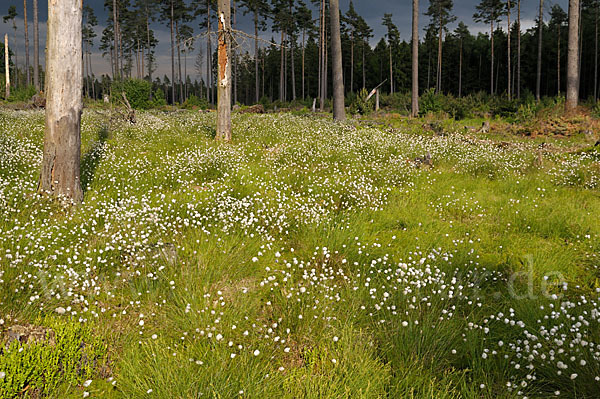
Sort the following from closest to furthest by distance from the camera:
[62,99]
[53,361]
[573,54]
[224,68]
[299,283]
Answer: [53,361]
[299,283]
[62,99]
[224,68]
[573,54]

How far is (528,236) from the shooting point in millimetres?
5652

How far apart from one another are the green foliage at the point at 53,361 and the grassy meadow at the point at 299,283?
0.04ft

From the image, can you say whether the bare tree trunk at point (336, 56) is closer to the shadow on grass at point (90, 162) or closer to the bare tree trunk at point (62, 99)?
the shadow on grass at point (90, 162)

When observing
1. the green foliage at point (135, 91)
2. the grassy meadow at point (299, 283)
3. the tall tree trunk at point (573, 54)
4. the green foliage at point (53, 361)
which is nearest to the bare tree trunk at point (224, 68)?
the grassy meadow at point (299, 283)

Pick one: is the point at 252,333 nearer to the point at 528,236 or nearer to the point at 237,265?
the point at 237,265

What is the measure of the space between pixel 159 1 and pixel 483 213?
222 ft

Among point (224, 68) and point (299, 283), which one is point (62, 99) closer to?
point (299, 283)

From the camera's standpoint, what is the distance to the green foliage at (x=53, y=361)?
8.20 ft

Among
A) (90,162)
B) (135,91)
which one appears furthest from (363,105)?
(135,91)

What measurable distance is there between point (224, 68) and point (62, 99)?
6.30 meters

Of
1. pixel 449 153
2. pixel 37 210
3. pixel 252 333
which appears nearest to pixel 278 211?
pixel 252 333

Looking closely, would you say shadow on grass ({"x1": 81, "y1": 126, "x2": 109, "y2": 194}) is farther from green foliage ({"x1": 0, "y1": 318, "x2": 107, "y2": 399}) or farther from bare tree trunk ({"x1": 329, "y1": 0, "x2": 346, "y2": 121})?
bare tree trunk ({"x1": 329, "y1": 0, "x2": 346, "y2": 121})

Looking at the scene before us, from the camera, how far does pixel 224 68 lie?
11609 mm

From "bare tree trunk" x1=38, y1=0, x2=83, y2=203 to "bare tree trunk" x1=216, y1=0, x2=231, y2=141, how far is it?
5.64 meters
